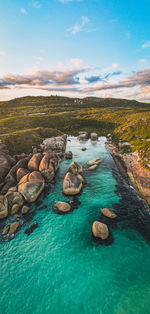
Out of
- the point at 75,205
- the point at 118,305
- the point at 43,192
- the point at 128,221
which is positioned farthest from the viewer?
the point at 43,192

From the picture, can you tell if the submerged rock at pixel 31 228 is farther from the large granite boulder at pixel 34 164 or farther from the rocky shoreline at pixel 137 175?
the rocky shoreline at pixel 137 175

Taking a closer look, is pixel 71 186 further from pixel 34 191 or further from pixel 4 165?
pixel 4 165

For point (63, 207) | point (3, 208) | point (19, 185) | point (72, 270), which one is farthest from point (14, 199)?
point (72, 270)

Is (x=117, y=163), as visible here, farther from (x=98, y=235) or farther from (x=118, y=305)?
(x=118, y=305)

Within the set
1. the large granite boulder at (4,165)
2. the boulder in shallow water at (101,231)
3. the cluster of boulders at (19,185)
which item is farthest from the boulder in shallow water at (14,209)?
the boulder in shallow water at (101,231)

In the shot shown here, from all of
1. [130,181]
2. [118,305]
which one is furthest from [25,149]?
[118,305]

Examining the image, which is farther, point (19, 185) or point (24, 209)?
point (19, 185)

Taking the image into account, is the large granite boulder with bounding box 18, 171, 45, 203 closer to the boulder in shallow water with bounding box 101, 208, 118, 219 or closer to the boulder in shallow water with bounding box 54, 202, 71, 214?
the boulder in shallow water with bounding box 54, 202, 71, 214

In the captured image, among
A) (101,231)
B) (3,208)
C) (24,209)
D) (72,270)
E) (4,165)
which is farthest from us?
(4,165)
